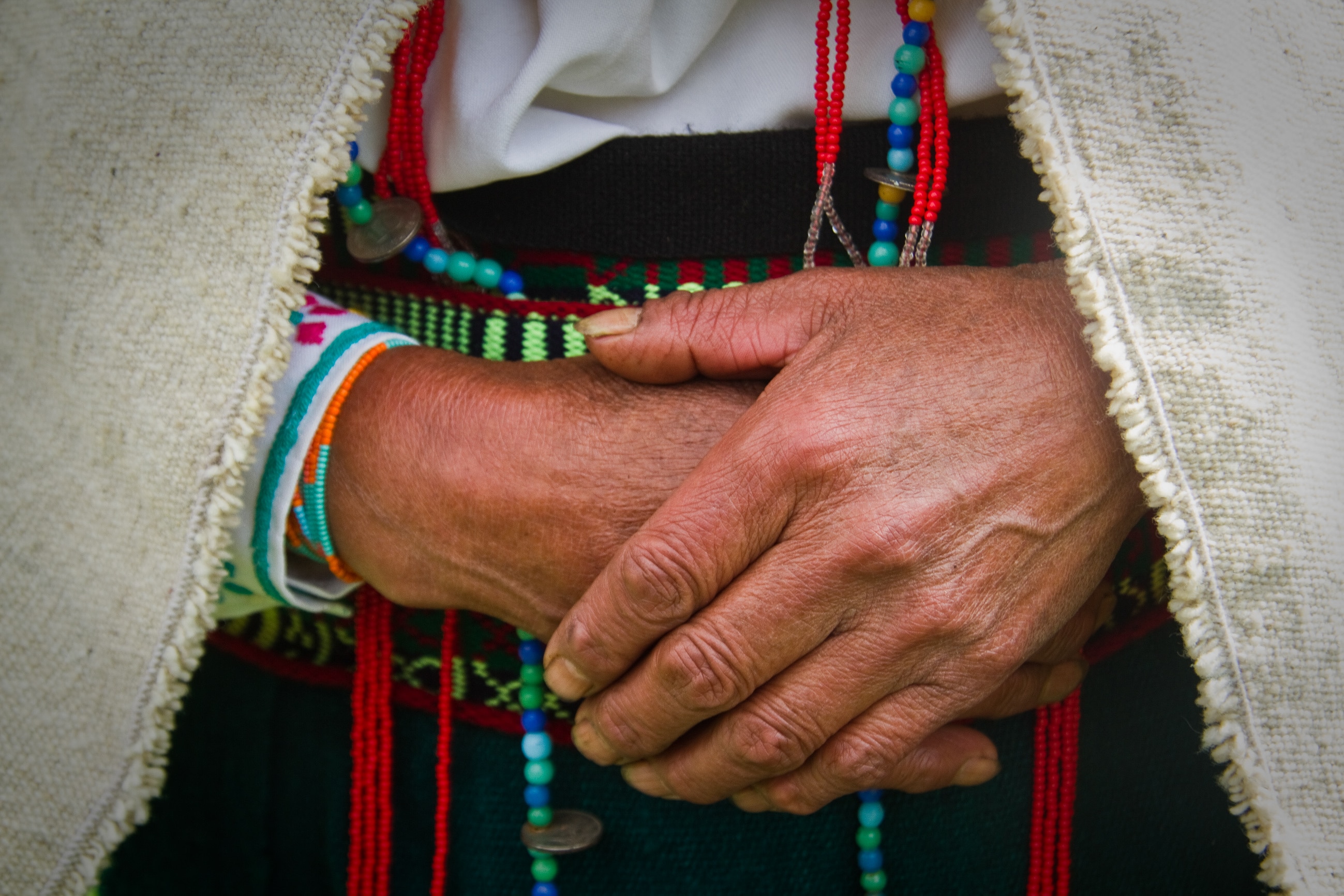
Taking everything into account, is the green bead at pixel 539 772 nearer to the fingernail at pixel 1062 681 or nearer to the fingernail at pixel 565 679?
the fingernail at pixel 565 679

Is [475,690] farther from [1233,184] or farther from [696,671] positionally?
[1233,184]

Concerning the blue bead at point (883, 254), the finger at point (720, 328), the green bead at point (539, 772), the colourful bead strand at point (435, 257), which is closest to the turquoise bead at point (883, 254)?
the blue bead at point (883, 254)

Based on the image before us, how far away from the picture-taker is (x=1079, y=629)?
721mm

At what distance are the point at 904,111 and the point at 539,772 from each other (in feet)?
2.13

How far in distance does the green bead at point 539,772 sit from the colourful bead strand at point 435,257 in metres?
0.42

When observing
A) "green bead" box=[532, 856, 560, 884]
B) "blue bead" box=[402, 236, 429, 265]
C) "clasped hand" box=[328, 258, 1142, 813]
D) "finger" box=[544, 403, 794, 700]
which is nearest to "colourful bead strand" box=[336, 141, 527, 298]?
"blue bead" box=[402, 236, 429, 265]

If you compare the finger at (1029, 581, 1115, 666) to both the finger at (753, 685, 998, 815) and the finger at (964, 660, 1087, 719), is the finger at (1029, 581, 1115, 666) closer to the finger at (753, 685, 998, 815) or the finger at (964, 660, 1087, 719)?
the finger at (964, 660, 1087, 719)

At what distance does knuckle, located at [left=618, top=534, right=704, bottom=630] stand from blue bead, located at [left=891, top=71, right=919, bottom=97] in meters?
0.41

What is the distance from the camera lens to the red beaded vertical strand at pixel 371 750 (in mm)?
797

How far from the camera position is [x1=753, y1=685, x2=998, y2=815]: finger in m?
0.62

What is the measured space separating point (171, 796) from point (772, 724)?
77 cm

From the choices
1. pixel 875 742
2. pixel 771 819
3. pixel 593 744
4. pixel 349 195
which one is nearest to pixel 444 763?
pixel 593 744

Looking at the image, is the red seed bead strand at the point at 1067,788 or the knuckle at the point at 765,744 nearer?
the knuckle at the point at 765,744

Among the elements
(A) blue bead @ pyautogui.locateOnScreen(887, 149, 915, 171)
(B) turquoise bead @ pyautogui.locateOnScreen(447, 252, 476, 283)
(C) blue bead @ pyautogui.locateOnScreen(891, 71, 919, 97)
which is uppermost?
(C) blue bead @ pyautogui.locateOnScreen(891, 71, 919, 97)
